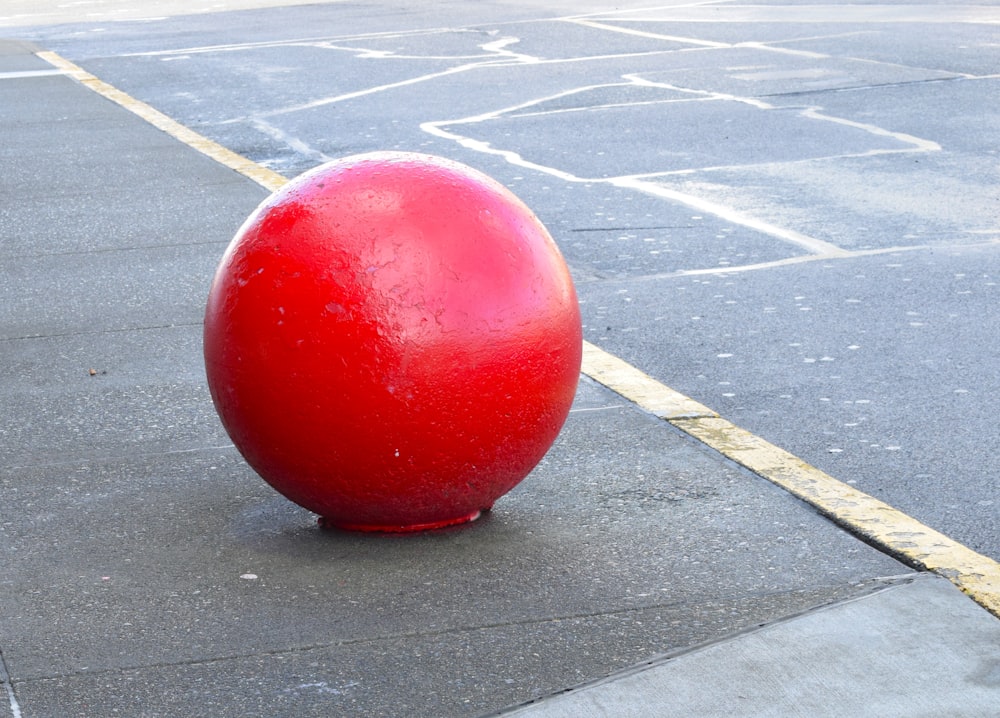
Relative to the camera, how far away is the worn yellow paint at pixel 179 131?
10.7 meters

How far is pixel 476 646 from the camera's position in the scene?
366cm

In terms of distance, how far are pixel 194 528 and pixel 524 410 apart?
105 cm

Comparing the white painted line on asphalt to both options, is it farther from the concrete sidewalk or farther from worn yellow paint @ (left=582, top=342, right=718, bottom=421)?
the concrete sidewalk

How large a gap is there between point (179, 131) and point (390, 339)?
32.2 ft

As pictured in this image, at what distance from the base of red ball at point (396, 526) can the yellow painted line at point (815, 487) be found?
3.25 ft

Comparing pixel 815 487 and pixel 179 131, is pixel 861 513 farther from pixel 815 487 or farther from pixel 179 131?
pixel 179 131

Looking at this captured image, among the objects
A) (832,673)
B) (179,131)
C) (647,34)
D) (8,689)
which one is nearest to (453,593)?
(832,673)

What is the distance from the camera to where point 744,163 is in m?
10.5

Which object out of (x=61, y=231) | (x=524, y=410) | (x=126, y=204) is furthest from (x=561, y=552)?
(x=126, y=204)

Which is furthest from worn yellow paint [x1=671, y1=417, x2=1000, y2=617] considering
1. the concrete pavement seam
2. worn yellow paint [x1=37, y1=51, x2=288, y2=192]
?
worn yellow paint [x1=37, y1=51, x2=288, y2=192]

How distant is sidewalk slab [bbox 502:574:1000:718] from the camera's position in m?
3.32

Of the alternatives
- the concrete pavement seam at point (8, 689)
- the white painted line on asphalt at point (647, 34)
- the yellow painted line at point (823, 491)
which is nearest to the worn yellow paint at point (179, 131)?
the yellow painted line at point (823, 491)

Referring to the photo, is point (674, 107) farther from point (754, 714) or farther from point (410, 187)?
point (754, 714)

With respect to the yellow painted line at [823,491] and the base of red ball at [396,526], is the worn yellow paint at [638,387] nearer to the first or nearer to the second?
the yellow painted line at [823,491]
